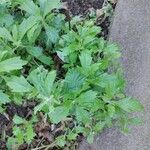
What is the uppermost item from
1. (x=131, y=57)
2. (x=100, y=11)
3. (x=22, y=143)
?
(x=100, y=11)

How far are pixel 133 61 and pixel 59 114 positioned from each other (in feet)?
2.30

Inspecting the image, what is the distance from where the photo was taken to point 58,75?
2182mm

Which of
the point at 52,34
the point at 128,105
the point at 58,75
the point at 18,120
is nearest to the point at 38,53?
the point at 52,34

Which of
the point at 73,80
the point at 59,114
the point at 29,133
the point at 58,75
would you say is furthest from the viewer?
the point at 58,75

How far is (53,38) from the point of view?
2047 mm

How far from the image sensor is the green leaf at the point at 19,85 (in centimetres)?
174

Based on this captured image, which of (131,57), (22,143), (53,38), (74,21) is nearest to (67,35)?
(53,38)

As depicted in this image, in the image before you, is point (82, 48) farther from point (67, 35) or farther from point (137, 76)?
point (137, 76)

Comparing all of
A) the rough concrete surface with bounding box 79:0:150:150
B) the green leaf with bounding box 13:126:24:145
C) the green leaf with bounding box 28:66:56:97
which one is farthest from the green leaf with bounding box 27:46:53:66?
the rough concrete surface with bounding box 79:0:150:150

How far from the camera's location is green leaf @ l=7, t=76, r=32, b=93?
5.70 ft

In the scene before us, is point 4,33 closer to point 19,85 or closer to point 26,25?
point 26,25

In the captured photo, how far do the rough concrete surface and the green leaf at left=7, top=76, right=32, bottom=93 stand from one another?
0.61 metres

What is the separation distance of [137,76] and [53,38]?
53cm

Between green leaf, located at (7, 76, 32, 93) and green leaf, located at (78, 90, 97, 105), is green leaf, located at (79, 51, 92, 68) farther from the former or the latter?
green leaf, located at (7, 76, 32, 93)
